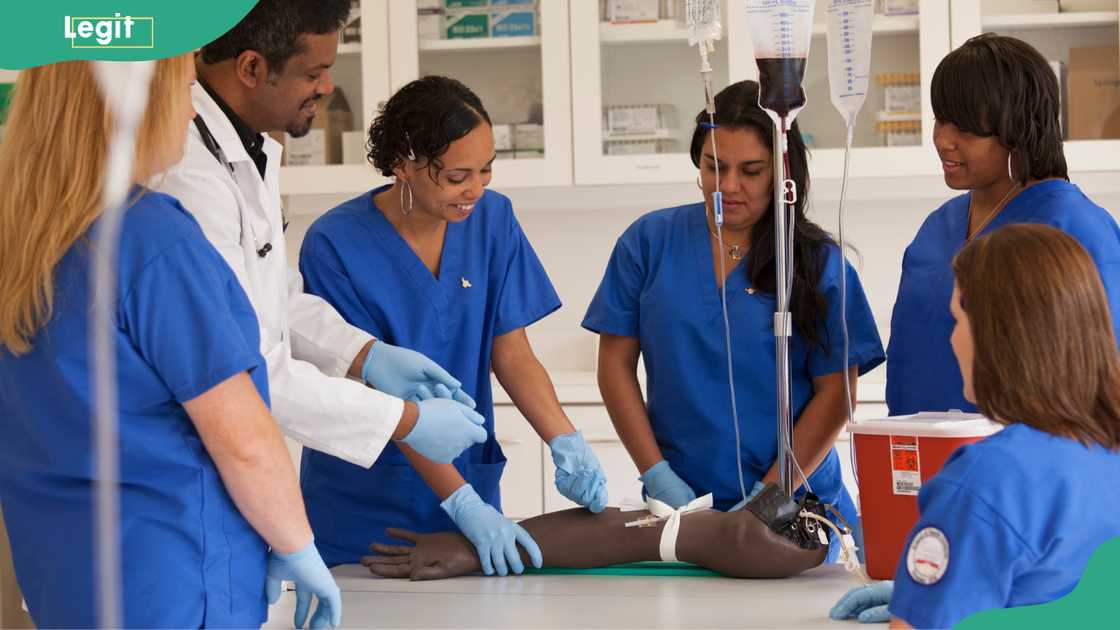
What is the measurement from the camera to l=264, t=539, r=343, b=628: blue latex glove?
1.13m

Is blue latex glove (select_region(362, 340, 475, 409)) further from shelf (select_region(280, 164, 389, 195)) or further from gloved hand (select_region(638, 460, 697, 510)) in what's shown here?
shelf (select_region(280, 164, 389, 195))

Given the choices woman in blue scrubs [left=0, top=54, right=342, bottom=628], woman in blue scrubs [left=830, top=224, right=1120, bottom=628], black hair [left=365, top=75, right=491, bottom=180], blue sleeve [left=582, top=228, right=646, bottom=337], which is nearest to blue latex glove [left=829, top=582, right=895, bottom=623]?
woman in blue scrubs [left=830, top=224, right=1120, bottom=628]

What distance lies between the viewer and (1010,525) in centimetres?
94

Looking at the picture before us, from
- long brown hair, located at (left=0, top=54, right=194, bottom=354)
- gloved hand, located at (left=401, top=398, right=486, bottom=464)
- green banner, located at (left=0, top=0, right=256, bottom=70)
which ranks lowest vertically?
gloved hand, located at (left=401, top=398, right=486, bottom=464)

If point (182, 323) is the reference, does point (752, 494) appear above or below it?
below

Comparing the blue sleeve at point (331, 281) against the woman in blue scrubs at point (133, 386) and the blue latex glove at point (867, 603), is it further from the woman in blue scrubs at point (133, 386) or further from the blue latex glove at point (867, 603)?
the blue latex glove at point (867, 603)

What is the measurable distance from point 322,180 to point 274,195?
165 cm

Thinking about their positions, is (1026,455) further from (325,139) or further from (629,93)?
(325,139)

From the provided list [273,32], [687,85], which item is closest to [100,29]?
[273,32]

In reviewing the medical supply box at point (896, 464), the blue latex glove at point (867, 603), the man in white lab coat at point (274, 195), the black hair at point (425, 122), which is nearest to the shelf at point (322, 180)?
the black hair at point (425, 122)

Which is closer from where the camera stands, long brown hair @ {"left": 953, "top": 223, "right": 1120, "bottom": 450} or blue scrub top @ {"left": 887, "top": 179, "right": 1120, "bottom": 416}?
long brown hair @ {"left": 953, "top": 223, "right": 1120, "bottom": 450}

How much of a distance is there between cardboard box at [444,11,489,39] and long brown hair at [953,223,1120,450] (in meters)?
2.21

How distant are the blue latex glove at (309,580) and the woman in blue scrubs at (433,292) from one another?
392mm

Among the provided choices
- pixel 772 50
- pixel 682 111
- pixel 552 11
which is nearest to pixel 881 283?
pixel 682 111
